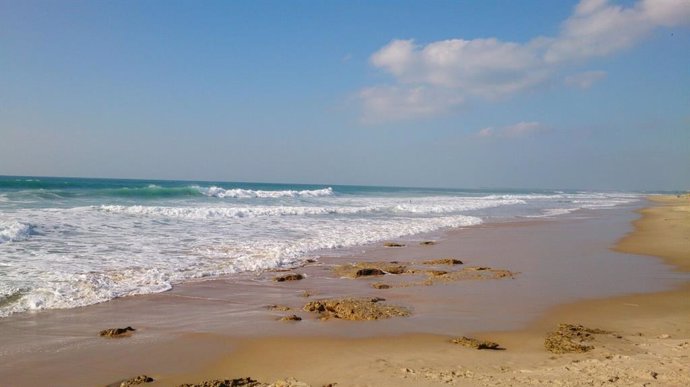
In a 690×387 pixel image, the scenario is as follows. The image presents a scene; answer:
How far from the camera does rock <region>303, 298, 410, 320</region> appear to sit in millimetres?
6188

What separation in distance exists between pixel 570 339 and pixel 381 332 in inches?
→ 80.7

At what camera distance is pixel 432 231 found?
17.8 m

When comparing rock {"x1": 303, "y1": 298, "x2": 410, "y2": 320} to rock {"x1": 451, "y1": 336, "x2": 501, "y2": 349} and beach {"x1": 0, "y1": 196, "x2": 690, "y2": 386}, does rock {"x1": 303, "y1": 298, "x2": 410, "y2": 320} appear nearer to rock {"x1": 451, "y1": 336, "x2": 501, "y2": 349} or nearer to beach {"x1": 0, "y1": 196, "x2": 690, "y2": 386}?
beach {"x1": 0, "y1": 196, "x2": 690, "y2": 386}

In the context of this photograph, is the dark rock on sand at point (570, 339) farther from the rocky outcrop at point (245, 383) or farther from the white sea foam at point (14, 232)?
the white sea foam at point (14, 232)

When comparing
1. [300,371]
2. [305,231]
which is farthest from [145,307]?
[305,231]

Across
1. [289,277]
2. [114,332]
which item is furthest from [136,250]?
[114,332]

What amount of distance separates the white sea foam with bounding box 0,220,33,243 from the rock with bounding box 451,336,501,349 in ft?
35.1

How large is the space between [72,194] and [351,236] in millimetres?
26407

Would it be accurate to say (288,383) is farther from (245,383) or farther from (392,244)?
(392,244)

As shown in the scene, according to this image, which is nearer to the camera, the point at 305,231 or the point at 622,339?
the point at 622,339

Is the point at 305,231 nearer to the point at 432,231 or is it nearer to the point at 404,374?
the point at 432,231

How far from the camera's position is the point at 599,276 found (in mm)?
9328

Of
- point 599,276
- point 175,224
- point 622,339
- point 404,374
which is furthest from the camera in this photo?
point 175,224

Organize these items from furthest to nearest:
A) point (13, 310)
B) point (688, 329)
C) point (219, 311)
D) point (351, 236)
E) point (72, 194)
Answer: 1. point (72, 194)
2. point (351, 236)
3. point (219, 311)
4. point (13, 310)
5. point (688, 329)
